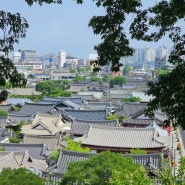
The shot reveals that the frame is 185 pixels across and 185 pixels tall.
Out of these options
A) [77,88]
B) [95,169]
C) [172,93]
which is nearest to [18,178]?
[95,169]

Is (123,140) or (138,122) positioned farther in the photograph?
(138,122)

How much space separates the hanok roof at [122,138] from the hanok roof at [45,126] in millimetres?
6059

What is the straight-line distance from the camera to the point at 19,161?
17453 millimetres

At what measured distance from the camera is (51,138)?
24.8 m

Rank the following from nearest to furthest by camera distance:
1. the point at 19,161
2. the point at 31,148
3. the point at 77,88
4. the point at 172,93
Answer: the point at 172,93, the point at 19,161, the point at 31,148, the point at 77,88

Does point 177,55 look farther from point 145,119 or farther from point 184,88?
point 145,119

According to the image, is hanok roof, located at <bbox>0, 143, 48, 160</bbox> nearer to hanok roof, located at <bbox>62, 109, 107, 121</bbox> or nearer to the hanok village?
the hanok village

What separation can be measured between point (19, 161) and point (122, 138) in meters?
6.83

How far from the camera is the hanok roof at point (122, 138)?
22.0 metres

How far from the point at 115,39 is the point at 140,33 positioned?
368 mm

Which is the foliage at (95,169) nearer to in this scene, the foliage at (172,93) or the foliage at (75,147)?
the foliage at (172,93)

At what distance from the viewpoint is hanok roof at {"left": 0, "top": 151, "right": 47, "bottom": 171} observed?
16.4 m

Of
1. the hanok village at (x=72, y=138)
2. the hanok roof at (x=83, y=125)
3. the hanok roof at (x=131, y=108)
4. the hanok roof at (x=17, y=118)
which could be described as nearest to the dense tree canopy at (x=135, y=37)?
the hanok village at (x=72, y=138)

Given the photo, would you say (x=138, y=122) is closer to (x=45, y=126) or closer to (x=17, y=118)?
(x=45, y=126)
